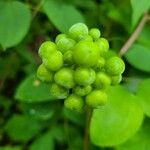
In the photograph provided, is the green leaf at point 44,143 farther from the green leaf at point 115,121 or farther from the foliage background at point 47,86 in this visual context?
the green leaf at point 115,121

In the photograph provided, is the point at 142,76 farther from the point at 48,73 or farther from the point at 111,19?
the point at 48,73

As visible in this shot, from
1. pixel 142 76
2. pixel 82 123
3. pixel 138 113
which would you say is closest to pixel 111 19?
pixel 142 76

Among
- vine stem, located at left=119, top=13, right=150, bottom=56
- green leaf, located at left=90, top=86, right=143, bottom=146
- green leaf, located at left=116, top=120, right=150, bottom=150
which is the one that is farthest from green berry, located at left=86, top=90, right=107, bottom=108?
vine stem, located at left=119, top=13, right=150, bottom=56

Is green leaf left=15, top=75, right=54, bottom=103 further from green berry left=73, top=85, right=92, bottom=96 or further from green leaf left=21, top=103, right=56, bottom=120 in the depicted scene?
green berry left=73, top=85, right=92, bottom=96

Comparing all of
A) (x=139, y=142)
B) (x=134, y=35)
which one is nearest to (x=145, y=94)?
(x=139, y=142)

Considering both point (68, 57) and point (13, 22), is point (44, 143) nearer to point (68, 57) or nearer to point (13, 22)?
point (13, 22)

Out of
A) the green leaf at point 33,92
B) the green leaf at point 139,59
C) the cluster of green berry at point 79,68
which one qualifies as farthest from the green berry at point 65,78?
the green leaf at point 139,59

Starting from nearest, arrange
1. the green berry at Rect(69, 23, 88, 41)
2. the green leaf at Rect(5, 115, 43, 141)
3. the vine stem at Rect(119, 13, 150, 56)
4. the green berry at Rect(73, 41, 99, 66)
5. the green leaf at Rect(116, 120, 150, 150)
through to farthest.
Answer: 1. the green berry at Rect(73, 41, 99, 66)
2. the green berry at Rect(69, 23, 88, 41)
3. the green leaf at Rect(116, 120, 150, 150)
4. the vine stem at Rect(119, 13, 150, 56)
5. the green leaf at Rect(5, 115, 43, 141)
